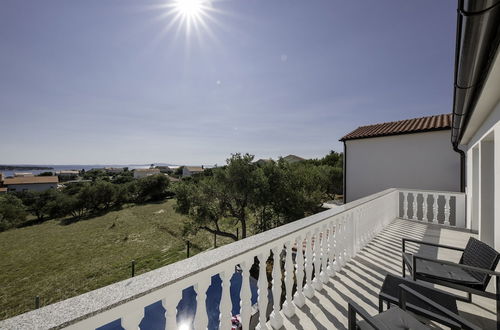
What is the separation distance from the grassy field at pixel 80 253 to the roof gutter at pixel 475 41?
50.3 ft

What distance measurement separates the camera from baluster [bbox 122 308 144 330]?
3.15 ft

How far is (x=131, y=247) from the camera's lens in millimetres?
21891

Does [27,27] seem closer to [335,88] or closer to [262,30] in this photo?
[262,30]

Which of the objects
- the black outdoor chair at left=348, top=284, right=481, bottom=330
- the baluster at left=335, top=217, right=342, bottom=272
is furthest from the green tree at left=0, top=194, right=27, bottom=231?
the black outdoor chair at left=348, top=284, right=481, bottom=330

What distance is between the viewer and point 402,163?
28.9ft

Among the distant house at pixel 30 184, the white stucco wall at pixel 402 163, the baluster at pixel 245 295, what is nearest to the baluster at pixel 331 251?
the baluster at pixel 245 295

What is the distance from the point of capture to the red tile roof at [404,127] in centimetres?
816

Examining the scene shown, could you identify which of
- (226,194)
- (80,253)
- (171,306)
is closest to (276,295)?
(171,306)

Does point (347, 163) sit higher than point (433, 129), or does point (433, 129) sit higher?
point (433, 129)

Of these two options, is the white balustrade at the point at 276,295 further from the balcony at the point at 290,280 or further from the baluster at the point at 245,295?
the baluster at the point at 245,295

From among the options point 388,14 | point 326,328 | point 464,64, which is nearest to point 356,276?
point 326,328

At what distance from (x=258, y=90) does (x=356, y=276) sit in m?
8.53

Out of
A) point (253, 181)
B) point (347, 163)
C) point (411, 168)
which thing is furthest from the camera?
point (253, 181)

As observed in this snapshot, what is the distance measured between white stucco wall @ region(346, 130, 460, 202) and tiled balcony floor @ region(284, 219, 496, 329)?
4406mm
